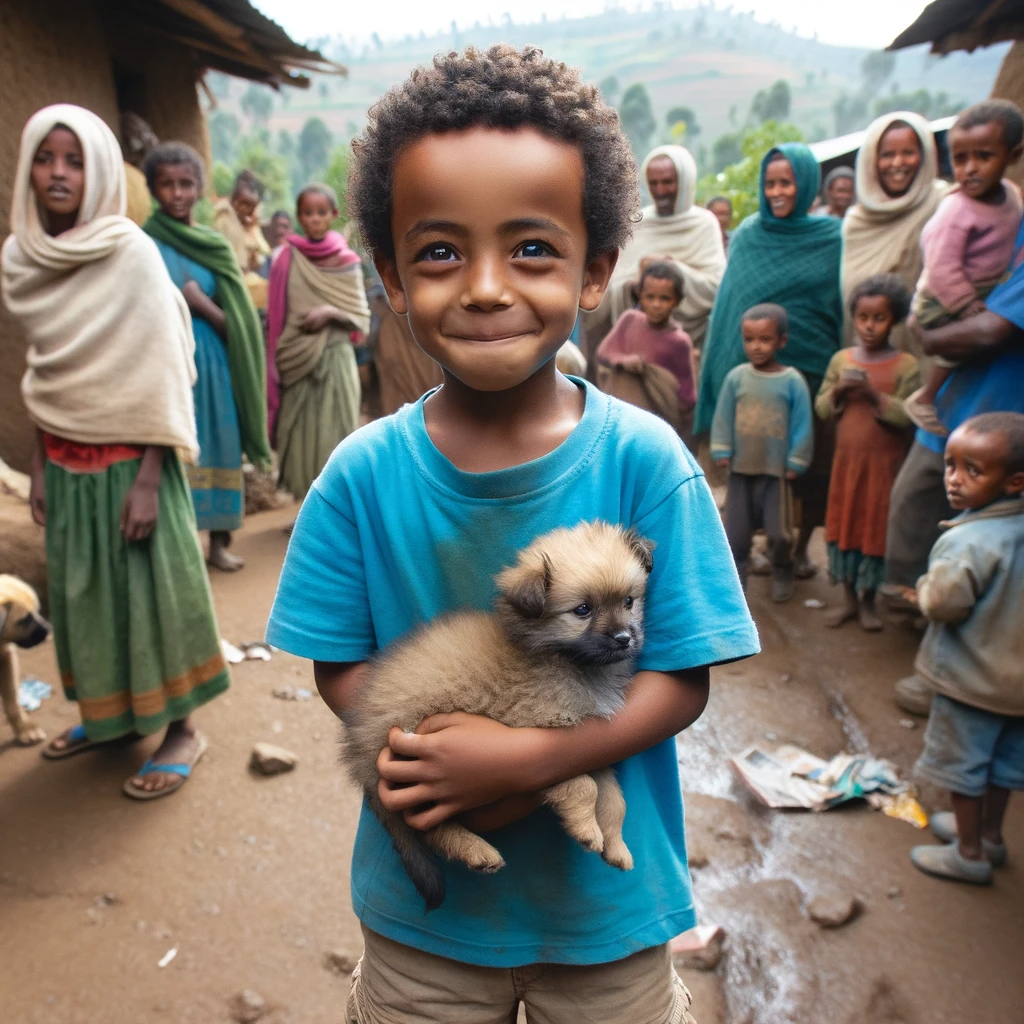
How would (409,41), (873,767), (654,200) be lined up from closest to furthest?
(873,767), (654,200), (409,41)

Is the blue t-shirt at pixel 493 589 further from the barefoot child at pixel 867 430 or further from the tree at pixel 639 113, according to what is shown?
the tree at pixel 639 113

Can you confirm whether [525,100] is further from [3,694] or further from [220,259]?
[220,259]

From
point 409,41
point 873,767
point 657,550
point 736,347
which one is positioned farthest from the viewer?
point 409,41

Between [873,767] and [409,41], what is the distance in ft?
529

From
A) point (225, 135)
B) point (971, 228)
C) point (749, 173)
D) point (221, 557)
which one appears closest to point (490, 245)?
point (971, 228)

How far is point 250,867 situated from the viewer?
2.93m

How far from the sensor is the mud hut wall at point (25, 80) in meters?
4.91

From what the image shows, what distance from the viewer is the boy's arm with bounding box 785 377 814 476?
4.64 metres

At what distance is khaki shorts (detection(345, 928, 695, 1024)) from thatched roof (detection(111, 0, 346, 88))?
23.3 ft

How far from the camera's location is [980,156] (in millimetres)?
3469

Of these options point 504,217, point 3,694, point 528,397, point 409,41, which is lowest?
point 3,694

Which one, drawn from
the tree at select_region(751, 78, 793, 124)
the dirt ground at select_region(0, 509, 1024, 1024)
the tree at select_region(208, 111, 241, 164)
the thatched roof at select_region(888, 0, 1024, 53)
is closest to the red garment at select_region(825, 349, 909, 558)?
the dirt ground at select_region(0, 509, 1024, 1024)

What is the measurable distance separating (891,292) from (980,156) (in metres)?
0.89

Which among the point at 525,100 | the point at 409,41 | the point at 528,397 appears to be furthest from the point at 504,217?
the point at 409,41
